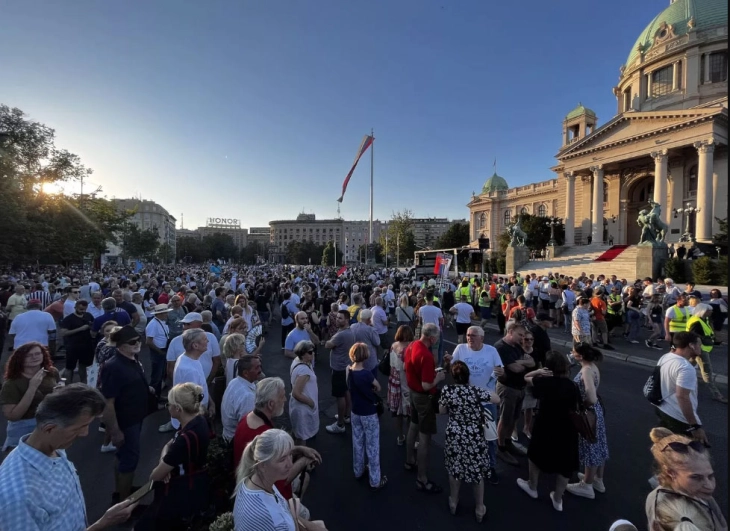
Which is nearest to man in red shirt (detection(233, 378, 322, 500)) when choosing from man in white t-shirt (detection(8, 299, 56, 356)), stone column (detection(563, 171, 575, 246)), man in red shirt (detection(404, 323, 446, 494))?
man in red shirt (detection(404, 323, 446, 494))

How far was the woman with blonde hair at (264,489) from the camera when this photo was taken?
1.76 metres

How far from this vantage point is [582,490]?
152 inches

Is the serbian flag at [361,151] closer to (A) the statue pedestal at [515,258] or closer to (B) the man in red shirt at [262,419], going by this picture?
(A) the statue pedestal at [515,258]

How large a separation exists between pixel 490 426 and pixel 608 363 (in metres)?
7.16

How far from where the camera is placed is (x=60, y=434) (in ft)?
6.12

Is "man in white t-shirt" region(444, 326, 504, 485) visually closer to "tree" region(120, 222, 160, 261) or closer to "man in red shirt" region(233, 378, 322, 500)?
"man in red shirt" region(233, 378, 322, 500)

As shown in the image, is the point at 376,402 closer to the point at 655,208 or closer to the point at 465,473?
the point at 465,473

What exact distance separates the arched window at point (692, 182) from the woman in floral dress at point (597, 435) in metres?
42.5

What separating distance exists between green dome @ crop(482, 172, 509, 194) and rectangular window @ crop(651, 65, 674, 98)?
1116 inches

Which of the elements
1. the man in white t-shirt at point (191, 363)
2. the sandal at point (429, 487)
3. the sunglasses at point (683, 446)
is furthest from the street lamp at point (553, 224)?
the man in white t-shirt at point (191, 363)

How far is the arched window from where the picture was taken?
111 ft

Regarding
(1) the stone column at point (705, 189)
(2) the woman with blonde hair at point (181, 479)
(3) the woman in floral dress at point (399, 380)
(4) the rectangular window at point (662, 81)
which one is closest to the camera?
(2) the woman with blonde hair at point (181, 479)

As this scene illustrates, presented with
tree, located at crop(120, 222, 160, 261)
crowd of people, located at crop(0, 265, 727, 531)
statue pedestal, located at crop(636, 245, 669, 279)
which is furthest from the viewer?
tree, located at crop(120, 222, 160, 261)

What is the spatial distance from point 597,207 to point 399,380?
40331mm
